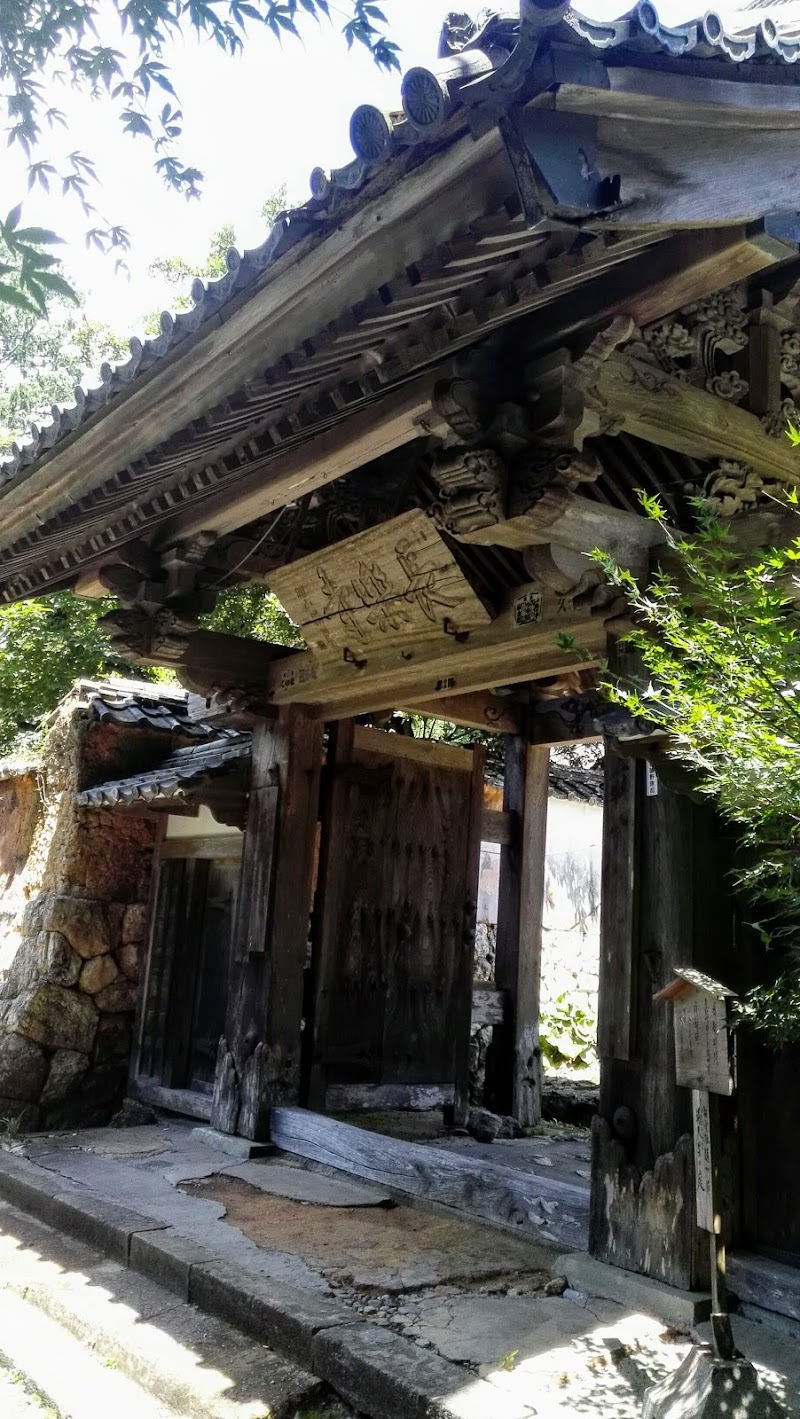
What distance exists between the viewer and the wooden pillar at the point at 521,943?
8.38 metres

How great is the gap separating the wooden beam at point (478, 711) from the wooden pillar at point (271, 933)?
0.95 meters

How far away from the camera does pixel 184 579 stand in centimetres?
642

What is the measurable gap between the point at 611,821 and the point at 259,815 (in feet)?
10.8

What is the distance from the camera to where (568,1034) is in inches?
457

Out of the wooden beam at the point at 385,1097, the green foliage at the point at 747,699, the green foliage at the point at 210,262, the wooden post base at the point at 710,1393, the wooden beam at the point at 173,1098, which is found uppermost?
the green foliage at the point at 210,262

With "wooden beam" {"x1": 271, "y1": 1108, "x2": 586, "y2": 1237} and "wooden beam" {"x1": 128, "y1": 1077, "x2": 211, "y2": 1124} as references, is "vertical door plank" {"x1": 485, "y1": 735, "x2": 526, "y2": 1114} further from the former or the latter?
"wooden beam" {"x1": 128, "y1": 1077, "x2": 211, "y2": 1124}

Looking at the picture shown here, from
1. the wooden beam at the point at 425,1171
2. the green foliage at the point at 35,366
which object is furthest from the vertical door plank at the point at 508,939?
the green foliage at the point at 35,366

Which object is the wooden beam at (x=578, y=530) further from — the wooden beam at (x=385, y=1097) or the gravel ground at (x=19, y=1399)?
the wooden beam at (x=385, y=1097)

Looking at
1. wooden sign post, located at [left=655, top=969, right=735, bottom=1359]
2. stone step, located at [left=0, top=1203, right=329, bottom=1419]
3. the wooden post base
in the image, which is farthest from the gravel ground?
wooden sign post, located at [left=655, top=969, right=735, bottom=1359]

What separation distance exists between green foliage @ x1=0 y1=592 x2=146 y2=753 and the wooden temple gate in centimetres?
668

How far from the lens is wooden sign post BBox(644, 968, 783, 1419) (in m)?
3.08

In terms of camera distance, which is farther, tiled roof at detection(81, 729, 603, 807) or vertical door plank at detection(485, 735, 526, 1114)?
vertical door plank at detection(485, 735, 526, 1114)

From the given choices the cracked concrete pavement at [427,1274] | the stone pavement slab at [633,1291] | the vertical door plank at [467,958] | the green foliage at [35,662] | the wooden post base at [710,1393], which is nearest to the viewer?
the wooden post base at [710,1393]

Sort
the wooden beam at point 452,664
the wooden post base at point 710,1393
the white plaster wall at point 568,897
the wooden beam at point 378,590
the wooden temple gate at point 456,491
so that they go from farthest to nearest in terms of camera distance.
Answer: the white plaster wall at point 568,897
the wooden beam at point 378,590
the wooden beam at point 452,664
the wooden post base at point 710,1393
the wooden temple gate at point 456,491
